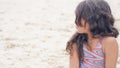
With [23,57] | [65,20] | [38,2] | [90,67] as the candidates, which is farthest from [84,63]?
[38,2]

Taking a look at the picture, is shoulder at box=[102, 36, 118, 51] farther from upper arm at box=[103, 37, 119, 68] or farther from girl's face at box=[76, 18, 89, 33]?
girl's face at box=[76, 18, 89, 33]

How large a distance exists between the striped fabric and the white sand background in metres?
2.20

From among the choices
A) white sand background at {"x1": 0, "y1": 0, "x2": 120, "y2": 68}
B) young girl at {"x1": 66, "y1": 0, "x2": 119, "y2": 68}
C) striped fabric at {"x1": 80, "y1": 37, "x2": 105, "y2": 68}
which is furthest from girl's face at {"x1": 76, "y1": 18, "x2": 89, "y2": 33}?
white sand background at {"x1": 0, "y1": 0, "x2": 120, "y2": 68}

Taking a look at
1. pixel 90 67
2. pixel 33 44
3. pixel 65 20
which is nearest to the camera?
pixel 90 67

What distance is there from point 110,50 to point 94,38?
0.15 meters

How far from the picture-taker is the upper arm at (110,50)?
98.6 inches

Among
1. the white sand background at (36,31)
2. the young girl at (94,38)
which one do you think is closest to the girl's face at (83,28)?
the young girl at (94,38)

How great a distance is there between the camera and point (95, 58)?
8.57ft

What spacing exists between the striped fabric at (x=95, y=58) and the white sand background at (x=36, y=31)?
86.7 inches

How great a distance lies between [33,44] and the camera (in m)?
5.85

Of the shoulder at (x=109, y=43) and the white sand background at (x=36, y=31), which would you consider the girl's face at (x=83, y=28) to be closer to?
the shoulder at (x=109, y=43)

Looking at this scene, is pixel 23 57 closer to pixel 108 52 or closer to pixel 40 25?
pixel 40 25

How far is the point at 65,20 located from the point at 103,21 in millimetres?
5074

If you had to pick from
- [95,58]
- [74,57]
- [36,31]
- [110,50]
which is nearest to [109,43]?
[110,50]
